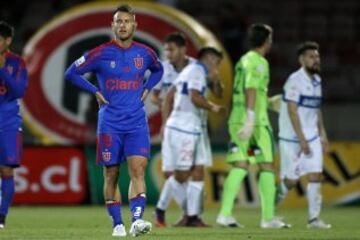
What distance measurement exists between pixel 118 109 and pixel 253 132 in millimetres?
2486

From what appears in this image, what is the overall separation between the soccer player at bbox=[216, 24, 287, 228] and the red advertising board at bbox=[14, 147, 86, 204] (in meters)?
5.30

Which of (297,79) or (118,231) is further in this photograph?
(297,79)

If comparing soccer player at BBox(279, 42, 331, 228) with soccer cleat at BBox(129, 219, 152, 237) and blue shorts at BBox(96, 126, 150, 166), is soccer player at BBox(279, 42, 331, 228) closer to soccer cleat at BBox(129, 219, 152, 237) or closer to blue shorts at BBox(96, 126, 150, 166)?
blue shorts at BBox(96, 126, 150, 166)

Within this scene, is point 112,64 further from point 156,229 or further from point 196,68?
point 196,68

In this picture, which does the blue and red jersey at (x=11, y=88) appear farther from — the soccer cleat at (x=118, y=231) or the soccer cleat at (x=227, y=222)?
the soccer cleat at (x=227, y=222)

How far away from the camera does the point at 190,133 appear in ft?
43.4

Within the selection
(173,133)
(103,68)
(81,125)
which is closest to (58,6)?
(81,125)

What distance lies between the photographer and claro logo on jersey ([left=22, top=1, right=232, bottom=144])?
58.8 ft

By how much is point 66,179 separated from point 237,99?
5.46m

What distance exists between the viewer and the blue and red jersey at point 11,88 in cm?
1212

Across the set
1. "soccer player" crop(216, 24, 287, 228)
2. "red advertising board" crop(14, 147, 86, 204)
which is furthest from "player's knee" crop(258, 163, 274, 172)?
"red advertising board" crop(14, 147, 86, 204)

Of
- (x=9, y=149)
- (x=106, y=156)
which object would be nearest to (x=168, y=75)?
(x=9, y=149)

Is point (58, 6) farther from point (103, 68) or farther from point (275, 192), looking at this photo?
point (103, 68)

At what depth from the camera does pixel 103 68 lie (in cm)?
1074
